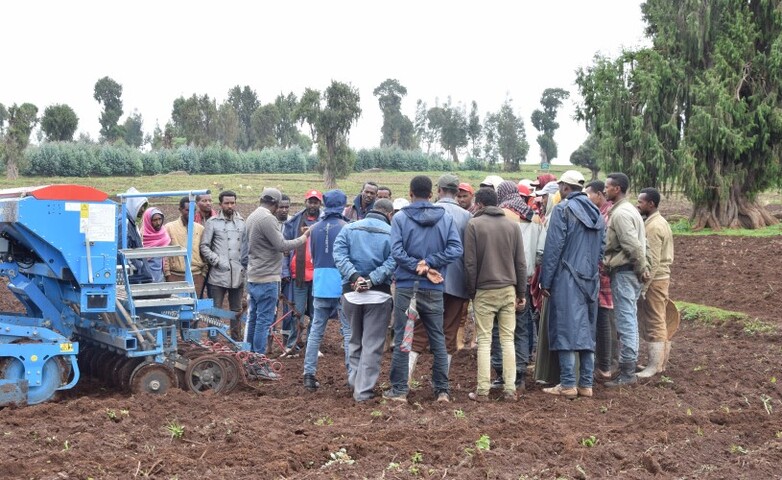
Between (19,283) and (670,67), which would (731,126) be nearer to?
(670,67)

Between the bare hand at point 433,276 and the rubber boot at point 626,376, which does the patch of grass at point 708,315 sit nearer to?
the rubber boot at point 626,376

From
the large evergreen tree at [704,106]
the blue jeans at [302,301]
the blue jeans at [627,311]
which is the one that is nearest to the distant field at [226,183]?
the large evergreen tree at [704,106]

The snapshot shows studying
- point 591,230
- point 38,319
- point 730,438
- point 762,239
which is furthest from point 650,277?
point 762,239

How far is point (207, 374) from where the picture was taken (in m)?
8.32

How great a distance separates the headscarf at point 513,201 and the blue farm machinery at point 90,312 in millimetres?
2970

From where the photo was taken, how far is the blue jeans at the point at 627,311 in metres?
8.80

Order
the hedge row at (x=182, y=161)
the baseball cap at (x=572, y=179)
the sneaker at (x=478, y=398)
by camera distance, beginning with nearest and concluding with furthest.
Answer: the sneaker at (x=478, y=398) < the baseball cap at (x=572, y=179) < the hedge row at (x=182, y=161)

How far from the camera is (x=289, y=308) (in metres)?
11.0

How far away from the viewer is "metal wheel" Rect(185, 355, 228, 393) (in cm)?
821

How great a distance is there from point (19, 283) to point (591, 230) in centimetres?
510

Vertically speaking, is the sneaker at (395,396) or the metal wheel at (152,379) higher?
the metal wheel at (152,379)

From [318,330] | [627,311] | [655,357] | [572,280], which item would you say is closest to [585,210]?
[572,280]

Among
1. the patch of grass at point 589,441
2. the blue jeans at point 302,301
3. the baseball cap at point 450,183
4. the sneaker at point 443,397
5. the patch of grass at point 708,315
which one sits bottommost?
the patch of grass at point 708,315

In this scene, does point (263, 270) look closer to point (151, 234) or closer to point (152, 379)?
point (151, 234)
